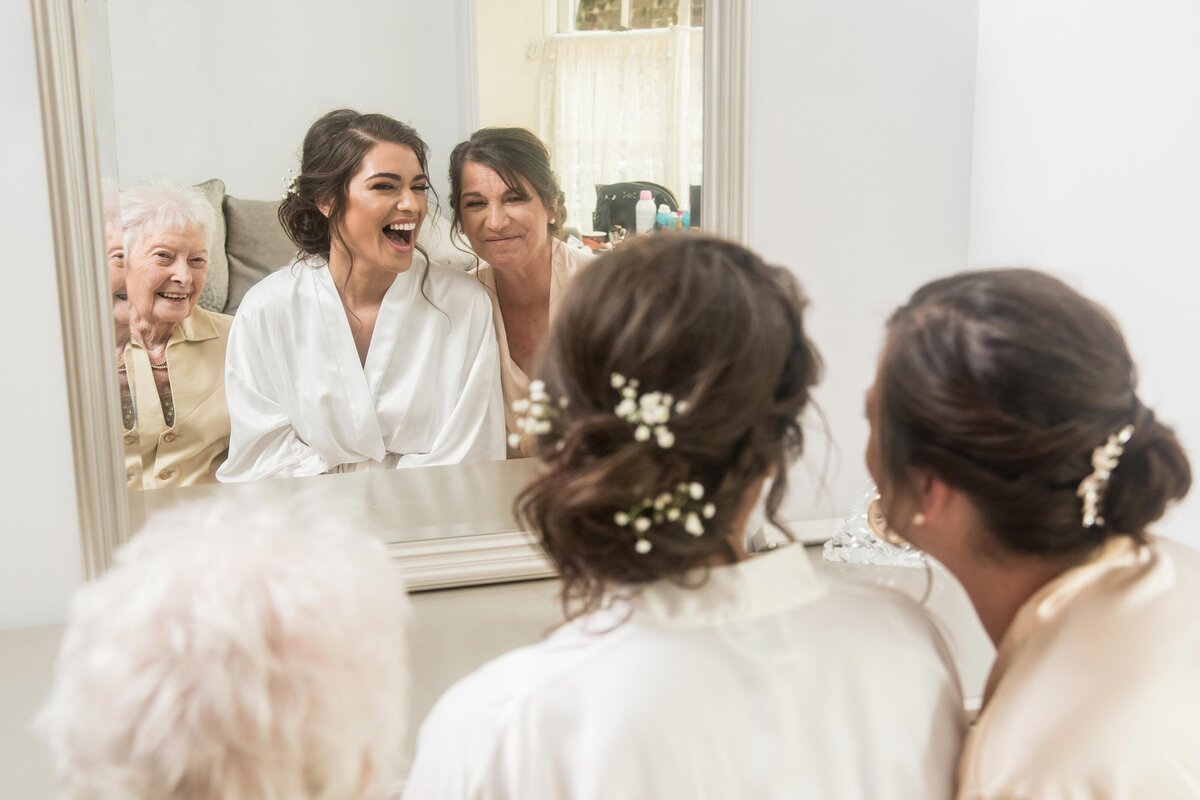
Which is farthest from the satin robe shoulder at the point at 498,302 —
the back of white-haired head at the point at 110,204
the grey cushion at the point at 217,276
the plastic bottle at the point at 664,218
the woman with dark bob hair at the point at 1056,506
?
the woman with dark bob hair at the point at 1056,506

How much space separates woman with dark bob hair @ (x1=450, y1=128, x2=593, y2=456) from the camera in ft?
4.96

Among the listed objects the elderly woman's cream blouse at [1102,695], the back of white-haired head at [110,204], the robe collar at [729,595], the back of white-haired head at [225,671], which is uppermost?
the back of white-haired head at [110,204]

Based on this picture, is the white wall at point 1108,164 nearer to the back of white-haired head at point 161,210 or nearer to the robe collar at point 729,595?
the robe collar at point 729,595

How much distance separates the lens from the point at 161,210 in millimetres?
1404

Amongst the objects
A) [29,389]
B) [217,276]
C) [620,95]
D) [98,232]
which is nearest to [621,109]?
[620,95]

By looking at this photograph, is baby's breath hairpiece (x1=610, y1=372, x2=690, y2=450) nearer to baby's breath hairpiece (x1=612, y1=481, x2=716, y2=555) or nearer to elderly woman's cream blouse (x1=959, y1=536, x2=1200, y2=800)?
baby's breath hairpiece (x1=612, y1=481, x2=716, y2=555)

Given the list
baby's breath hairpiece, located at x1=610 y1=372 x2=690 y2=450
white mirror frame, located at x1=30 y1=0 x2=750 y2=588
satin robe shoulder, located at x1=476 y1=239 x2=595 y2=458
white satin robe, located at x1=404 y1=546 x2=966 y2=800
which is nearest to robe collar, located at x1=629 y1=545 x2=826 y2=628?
white satin robe, located at x1=404 y1=546 x2=966 y2=800

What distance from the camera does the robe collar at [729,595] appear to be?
0.74 metres

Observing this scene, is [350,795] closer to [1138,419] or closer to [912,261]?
[1138,419]

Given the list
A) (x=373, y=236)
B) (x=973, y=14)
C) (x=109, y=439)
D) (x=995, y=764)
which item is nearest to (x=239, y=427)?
(x=109, y=439)

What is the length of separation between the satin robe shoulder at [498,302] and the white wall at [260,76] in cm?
22

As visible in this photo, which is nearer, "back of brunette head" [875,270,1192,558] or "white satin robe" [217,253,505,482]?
"back of brunette head" [875,270,1192,558]

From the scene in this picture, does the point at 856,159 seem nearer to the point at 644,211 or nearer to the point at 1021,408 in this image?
the point at 644,211

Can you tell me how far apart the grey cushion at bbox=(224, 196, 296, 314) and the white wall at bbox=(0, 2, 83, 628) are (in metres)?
0.21
